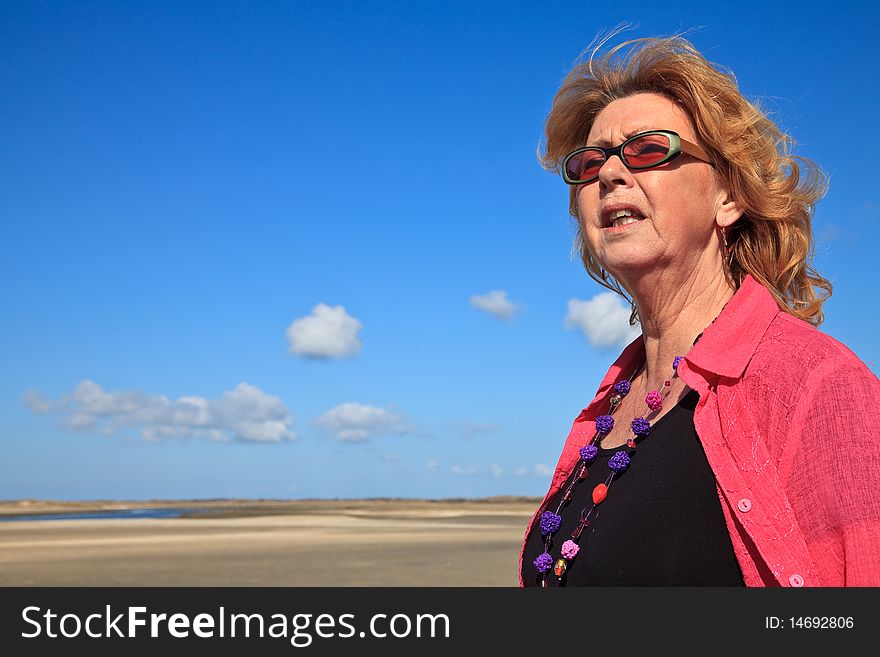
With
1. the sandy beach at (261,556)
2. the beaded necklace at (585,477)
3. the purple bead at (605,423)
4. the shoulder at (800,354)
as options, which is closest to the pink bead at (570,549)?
the beaded necklace at (585,477)

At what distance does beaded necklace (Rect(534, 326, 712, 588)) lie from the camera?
2543 millimetres

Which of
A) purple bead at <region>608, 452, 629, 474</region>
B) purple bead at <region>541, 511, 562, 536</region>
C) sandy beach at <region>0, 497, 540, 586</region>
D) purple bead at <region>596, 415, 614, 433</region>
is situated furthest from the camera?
sandy beach at <region>0, 497, 540, 586</region>

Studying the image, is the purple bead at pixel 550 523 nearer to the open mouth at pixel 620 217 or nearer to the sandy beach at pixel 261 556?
the open mouth at pixel 620 217

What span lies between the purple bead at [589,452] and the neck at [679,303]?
288mm

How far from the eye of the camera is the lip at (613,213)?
2.62m

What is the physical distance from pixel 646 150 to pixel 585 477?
1045mm

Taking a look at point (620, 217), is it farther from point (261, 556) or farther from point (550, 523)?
point (261, 556)

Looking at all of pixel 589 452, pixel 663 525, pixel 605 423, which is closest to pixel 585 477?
pixel 589 452

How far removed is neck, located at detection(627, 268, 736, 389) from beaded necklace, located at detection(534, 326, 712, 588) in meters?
0.06

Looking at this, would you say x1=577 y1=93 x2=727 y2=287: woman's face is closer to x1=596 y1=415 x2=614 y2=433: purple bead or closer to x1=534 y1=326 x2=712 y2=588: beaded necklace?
x1=534 y1=326 x2=712 y2=588: beaded necklace

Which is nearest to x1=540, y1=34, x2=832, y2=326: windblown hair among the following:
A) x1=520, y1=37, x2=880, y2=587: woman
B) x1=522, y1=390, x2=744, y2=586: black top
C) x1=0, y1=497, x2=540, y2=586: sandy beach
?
x1=520, y1=37, x2=880, y2=587: woman

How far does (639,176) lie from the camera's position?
263 cm

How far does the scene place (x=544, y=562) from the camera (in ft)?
8.74

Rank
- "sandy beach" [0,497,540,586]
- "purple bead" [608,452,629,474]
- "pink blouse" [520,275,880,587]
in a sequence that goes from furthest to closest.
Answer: "sandy beach" [0,497,540,586] < "purple bead" [608,452,629,474] < "pink blouse" [520,275,880,587]
